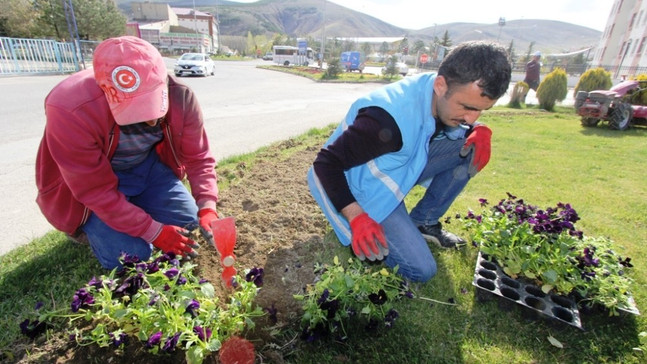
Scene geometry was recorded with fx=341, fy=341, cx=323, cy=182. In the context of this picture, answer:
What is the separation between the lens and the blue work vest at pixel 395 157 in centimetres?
182

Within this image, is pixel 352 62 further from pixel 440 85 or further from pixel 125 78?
pixel 125 78

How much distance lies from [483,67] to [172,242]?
6.23 feet

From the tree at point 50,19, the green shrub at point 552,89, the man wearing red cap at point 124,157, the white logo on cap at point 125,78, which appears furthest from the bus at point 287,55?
Answer: the white logo on cap at point 125,78

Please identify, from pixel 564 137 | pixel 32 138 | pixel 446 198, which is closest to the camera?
pixel 446 198

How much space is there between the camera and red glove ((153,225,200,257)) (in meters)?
1.97

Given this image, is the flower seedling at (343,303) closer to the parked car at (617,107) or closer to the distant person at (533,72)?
the parked car at (617,107)

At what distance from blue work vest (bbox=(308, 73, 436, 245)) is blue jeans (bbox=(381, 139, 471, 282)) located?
6.6 inches

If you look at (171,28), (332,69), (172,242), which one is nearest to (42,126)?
(172,242)

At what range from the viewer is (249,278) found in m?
1.55

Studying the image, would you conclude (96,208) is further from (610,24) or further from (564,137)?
(610,24)

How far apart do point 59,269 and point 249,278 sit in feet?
4.65

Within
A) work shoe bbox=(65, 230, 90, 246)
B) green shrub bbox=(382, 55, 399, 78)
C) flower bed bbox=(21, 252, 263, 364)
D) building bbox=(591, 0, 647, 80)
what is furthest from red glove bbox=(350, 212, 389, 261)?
building bbox=(591, 0, 647, 80)

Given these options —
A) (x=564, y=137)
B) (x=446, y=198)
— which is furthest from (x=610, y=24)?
(x=446, y=198)

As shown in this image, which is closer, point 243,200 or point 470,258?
point 470,258
